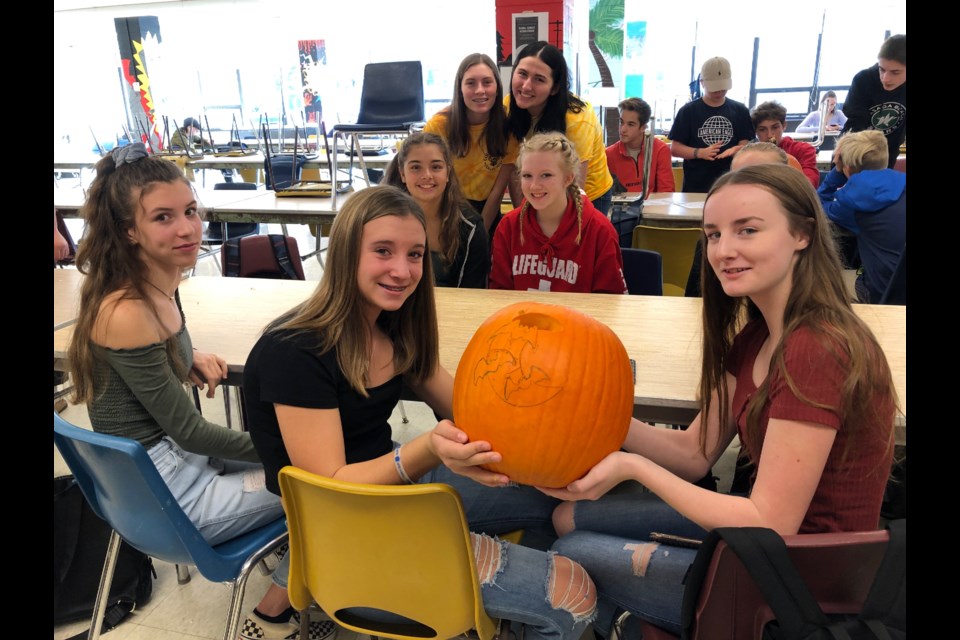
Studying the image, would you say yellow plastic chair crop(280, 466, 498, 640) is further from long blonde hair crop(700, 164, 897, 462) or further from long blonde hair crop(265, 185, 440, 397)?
long blonde hair crop(700, 164, 897, 462)

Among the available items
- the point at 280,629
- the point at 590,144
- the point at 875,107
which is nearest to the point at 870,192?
the point at 875,107

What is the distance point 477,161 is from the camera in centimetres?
304

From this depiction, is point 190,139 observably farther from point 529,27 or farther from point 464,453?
point 464,453

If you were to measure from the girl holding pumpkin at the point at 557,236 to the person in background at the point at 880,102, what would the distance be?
270 centimetres

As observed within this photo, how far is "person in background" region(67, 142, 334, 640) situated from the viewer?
1413 mm

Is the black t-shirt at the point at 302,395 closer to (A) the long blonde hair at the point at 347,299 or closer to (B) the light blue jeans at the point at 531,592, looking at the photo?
(A) the long blonde hair at the point at 347,299

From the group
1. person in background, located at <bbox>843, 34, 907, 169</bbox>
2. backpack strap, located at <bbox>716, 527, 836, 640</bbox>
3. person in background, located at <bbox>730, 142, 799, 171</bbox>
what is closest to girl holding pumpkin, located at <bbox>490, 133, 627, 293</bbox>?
person in background, located at <bbox>730, 142, 799, 171</bbox>

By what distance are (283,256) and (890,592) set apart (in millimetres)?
2813

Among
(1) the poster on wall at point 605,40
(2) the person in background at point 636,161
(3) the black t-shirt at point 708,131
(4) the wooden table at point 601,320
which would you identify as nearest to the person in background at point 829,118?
(1) the poster on wall at point 605,40

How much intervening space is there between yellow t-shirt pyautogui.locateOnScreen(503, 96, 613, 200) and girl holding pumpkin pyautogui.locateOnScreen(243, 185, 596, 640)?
178 centimetres

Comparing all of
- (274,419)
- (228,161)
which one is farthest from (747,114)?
(228,161)

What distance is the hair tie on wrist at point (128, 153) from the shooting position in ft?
5.18

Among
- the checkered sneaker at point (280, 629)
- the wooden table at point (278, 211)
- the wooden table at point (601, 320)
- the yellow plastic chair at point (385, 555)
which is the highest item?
the wooden table at point (278, 211)
